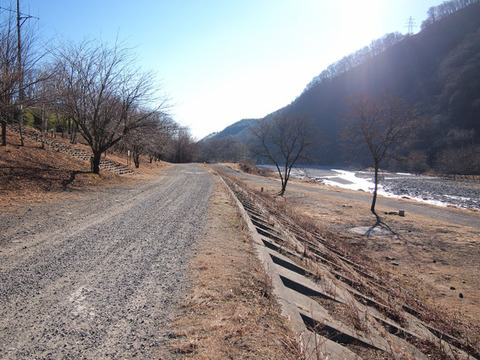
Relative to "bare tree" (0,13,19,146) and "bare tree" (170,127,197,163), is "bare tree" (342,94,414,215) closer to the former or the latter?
"bare tree" (0,13,19,146)

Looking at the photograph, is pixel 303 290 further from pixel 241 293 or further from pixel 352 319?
pixel 241 293

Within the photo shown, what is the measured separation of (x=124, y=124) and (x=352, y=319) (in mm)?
17142

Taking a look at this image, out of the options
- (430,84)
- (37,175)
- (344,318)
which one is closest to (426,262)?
(344,318)

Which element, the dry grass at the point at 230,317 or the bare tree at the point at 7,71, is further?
the bare tree at the point at 7,71

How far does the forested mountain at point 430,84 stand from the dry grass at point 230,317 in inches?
2151

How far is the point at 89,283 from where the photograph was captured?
3719 mm

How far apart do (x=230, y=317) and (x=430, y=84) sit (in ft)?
392

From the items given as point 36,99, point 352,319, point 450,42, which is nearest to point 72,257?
point 352,319

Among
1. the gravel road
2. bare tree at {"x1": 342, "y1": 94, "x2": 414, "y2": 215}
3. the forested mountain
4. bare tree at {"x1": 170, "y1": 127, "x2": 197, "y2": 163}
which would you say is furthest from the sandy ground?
bare tree at {"x1": 170, "y1": 127, "x2": 197, "y2": 163}

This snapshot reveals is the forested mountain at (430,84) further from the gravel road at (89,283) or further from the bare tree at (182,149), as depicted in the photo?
the gravel road at (89,283)

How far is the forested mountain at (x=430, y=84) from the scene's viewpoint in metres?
70.2

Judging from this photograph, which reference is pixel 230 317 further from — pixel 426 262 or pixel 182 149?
pixel 182 149

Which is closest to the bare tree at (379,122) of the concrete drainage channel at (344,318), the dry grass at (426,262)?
the dry grass at (426,262)

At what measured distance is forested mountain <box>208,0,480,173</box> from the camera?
230 ft
